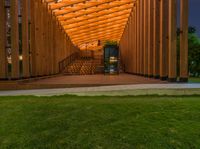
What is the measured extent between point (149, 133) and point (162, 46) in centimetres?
967

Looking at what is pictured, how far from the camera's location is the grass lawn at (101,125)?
418 centimetres

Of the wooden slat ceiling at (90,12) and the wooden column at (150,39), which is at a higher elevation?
the wooden slat ceiling at (90,12)

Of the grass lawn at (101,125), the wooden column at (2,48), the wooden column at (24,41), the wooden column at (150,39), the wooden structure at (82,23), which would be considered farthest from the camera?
the wooden column at (150,39)

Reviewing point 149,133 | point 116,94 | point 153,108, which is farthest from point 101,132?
point 116,94

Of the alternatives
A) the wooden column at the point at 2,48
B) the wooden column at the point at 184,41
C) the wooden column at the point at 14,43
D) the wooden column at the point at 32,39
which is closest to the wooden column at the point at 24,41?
the wooden column at the point at 14,43

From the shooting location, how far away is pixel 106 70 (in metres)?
25.3

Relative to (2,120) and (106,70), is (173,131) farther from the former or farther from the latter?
(106,70)

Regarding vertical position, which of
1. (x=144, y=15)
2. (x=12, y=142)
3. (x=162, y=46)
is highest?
(x=144, y=15)

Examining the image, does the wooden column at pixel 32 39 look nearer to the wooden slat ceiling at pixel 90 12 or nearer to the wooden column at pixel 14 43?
the wooden column at pixel 14 43

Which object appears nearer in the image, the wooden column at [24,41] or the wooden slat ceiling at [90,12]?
the wooden column at [24,41]

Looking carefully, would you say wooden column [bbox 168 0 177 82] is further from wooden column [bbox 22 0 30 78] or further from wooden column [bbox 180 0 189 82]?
wooden column [bbox 22 0 30 78]

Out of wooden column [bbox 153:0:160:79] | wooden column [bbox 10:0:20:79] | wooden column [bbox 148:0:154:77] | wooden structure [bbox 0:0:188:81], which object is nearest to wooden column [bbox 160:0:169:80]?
wooden structure [bbox 0:0:188:81]

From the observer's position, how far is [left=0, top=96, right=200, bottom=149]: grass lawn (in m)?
4.18

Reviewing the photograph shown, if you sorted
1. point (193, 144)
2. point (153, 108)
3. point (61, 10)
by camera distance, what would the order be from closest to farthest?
point (193, 144), point (153, 108), point (61, 10)
